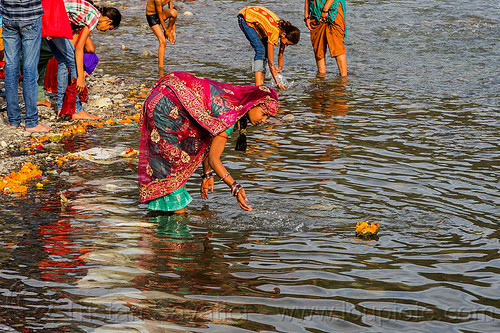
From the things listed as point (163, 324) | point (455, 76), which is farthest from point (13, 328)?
point (455, 76)

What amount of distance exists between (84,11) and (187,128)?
3510mm

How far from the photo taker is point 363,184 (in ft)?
20.6

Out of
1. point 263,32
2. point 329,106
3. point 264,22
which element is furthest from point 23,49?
point 329,106

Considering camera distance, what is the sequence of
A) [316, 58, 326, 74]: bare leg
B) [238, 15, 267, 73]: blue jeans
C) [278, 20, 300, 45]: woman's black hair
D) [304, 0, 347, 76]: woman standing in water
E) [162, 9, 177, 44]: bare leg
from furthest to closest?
1. [316, 58, 326, 74]: bare leg
2. [162, 9, 177, 44]: bare leg
3. [304, 0, 347, 76]: woman standing in water
4. [238, 15, 267, 73]: blue jeans
5. [278, 20, 300, 45]: woman's black hair

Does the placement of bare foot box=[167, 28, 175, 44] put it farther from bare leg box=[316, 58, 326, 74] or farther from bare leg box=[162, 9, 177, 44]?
bare leg box=[316, 58, 326, 74]

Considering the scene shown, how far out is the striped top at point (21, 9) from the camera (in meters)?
7.36

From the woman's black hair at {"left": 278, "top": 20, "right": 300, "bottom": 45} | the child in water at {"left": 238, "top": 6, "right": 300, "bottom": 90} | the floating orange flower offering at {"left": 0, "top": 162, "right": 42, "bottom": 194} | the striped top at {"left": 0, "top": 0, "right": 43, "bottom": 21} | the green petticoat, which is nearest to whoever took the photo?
the green petticoat

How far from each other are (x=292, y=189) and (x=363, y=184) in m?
0.71

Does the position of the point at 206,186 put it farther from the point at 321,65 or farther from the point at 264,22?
the point at 321,65

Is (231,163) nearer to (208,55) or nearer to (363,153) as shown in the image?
(363,153)

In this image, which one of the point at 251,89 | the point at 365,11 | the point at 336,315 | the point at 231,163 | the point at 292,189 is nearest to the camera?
the point at 336,315

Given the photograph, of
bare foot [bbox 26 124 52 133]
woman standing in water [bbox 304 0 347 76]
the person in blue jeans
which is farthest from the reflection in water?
the person in blue jeans

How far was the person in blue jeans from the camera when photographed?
7.41 meters

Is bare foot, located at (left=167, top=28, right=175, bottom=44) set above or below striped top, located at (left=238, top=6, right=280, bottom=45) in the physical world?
below
